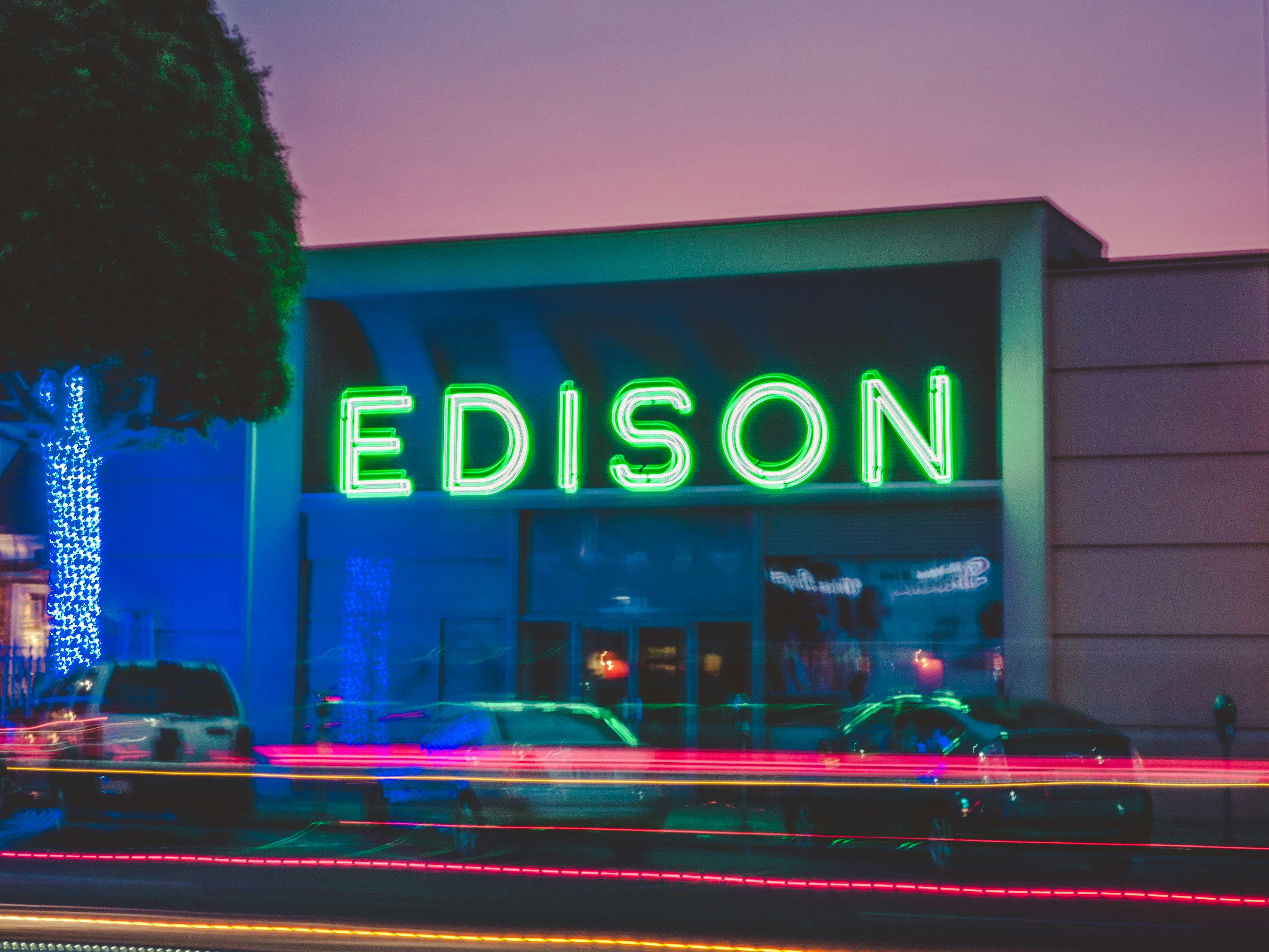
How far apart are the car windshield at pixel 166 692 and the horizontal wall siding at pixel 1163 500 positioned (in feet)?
37.3

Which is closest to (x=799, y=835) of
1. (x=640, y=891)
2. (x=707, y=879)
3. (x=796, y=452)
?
(x=707, y=879)

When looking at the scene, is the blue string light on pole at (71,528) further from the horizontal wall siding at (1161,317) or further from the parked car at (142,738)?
the horizontal wall siding at (1161,317)

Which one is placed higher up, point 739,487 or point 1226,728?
point 739,487

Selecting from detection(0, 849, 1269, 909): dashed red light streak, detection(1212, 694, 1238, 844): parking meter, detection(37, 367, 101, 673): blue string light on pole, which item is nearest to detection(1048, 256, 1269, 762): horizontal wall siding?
detection(1212, 694, 1238, 844): parking meter

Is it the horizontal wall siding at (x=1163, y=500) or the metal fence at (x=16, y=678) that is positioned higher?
the horizontal wall siding at (x=1163, y=500)

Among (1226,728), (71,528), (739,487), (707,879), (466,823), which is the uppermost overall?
(739,487)

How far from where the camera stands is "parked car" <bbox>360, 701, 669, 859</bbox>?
14.0 metres

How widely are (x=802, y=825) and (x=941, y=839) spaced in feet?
6.84

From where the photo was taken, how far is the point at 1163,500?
20094mm

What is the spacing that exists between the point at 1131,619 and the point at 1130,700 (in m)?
1.14

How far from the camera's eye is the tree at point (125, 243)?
16.8m

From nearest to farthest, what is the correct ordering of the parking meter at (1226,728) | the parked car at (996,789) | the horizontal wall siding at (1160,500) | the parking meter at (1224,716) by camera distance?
the parked car at (996,789)
the parking meter at (1226,728)
the parking meter at (1224,716)
the horizontal wall siding at (1160,500)

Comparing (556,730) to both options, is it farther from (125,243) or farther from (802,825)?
(125,243)

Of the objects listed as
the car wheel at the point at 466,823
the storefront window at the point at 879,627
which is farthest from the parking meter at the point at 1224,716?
the car wheel at the point at 466,823
